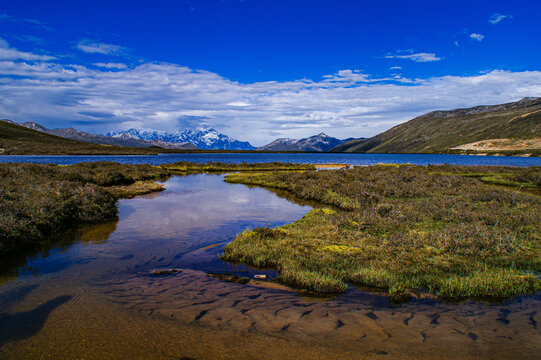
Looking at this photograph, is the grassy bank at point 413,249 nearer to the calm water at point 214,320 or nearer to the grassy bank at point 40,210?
the calm water at point 214,320

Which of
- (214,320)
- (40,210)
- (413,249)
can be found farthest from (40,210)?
(413,249)

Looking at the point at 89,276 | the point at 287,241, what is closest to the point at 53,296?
the point at 89,276

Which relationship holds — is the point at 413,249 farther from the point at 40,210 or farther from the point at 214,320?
the point at 40,210

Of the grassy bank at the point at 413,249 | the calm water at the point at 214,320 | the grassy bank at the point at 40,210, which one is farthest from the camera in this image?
the grassy bank at the point at 40,210

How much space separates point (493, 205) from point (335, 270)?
1821cm

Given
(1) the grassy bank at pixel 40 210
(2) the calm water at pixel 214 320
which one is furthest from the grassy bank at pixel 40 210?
(2) the calm water at pixel 214 320

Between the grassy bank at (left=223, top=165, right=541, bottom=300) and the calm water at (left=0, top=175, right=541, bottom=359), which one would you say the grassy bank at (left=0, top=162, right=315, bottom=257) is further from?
the grassy bank at (left=223, top=165, right=541, bottom=300)

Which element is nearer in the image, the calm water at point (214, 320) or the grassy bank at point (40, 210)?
the calm water at point (214, 320)

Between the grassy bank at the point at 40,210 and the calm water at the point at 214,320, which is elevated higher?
the grassy bank at the point at 40,210

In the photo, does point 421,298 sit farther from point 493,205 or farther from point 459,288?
point 493,205

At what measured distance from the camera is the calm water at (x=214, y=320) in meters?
6.77

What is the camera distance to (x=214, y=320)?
8055mm

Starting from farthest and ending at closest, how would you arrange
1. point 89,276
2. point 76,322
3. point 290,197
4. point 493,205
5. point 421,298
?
point 290,197 → point 493,205 → point 89,276 → point 421,298 → point 76,322

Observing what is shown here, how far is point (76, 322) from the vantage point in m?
7.93
